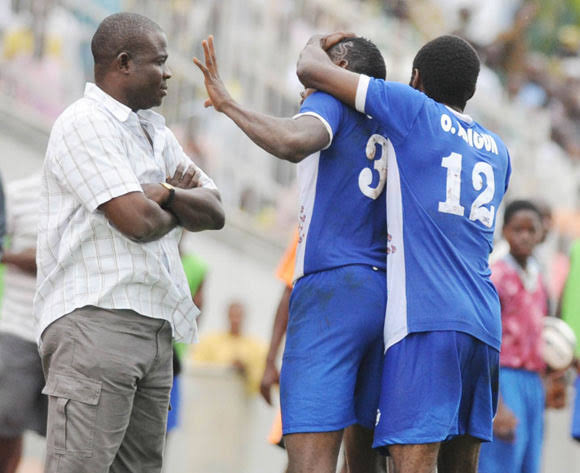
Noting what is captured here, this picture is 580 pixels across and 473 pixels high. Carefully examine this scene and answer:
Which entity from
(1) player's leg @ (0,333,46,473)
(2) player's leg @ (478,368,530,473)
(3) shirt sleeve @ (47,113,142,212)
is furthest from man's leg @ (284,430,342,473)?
(2) player's leg @ (478,368,530,473)

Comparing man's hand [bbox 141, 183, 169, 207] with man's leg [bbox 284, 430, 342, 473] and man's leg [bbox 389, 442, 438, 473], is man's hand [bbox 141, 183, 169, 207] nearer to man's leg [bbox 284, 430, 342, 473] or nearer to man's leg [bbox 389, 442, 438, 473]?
man's leg [bbox 284, 430, 342, 473]

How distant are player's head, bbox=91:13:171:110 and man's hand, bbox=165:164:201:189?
0.31 meters

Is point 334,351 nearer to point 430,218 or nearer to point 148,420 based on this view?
point 430,218

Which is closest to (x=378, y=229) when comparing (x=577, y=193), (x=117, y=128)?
(x=117, y=128)

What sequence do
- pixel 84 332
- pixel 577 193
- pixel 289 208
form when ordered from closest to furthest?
1. pixel 84 332
2. pixel 289 208
3. pixel 577 193

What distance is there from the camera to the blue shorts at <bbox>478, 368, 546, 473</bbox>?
686 cm

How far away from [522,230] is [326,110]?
9.65 feet

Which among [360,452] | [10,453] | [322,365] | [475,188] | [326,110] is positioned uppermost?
[326,110]

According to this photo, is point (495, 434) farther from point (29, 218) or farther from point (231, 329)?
point (231, 329)

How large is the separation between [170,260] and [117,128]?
552mm

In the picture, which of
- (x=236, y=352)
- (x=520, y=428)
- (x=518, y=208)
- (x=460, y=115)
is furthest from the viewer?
(x=236, y=352)

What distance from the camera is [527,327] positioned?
7.14 m

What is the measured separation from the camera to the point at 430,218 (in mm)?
4617

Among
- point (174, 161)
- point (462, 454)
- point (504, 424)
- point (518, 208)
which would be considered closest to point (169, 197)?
point (174, 161)
